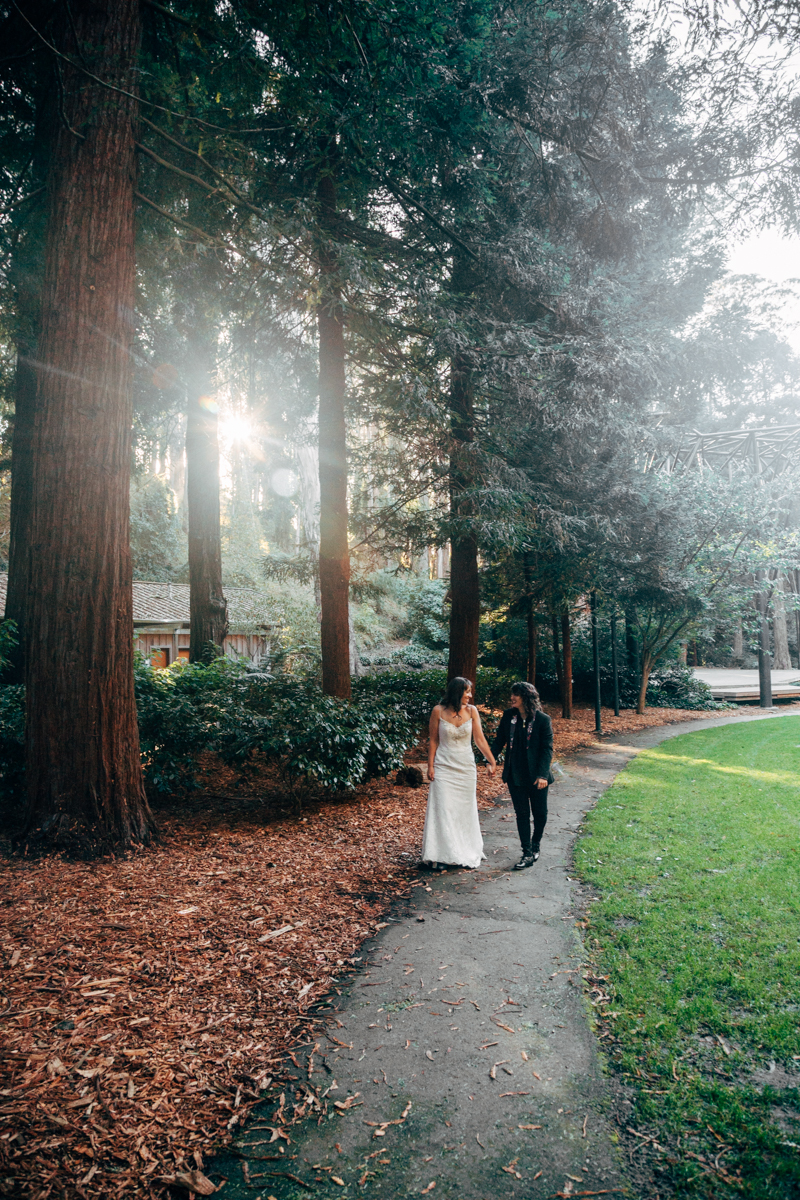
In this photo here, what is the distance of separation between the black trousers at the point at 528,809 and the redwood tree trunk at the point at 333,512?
3.48 meters

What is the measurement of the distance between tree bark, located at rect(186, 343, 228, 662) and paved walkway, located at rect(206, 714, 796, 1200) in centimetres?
767

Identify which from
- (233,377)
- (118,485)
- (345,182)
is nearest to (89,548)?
(118,485)

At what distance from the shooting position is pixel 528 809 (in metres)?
5.73

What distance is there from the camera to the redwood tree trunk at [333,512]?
28.1 feet

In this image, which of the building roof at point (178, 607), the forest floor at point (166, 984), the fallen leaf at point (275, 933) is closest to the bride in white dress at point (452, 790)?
the forest floor at point (166, 984)

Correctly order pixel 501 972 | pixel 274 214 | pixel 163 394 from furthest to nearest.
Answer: pixel 163 394 → pixel 274 214 → pixel 501 972

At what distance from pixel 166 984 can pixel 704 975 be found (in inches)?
118

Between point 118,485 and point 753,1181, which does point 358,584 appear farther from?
point 753,1181

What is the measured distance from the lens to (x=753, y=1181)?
2229 mm

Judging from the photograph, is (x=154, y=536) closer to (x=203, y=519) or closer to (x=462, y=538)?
(x=203, y=519)

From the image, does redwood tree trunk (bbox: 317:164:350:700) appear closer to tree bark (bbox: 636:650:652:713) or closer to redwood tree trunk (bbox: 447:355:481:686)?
redwood tree trunk (bbox: 447:355:481:686)

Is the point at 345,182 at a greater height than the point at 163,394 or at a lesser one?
greater

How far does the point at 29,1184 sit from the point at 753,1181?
2.50m

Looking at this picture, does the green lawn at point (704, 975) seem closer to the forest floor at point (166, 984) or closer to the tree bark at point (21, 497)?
the forest floor at point (166, 984)
